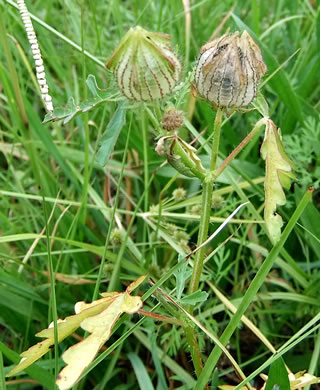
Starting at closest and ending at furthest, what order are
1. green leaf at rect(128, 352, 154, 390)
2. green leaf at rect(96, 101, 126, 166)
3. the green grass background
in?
green leaf at rect(96, 101, 126, 166), green leaf at rect(128, 352, 154, 390), the green grass background

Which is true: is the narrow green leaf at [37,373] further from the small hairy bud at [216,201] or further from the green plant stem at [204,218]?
the small hairy bud at [216,201]

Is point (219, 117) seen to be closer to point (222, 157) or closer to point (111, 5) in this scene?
point (222, 157)

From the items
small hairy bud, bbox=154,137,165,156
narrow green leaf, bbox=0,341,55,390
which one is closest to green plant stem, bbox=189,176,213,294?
small hairy bud, bbox=154,137,165,156

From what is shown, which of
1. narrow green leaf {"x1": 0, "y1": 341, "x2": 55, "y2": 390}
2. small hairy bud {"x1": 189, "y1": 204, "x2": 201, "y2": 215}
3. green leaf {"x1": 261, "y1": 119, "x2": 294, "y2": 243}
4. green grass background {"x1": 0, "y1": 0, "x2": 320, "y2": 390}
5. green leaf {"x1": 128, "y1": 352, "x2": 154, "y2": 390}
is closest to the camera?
green leaf {"x1": 261, "y1": 119, "x2": 294, "y2": 243}

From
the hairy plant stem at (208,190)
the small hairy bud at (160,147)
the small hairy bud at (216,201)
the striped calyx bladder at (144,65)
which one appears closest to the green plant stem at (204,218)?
the hairy plant stem at (208,190)

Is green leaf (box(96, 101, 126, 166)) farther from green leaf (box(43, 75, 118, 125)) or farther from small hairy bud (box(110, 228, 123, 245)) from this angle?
small hairy bud (box(110, 228, 123, 245))

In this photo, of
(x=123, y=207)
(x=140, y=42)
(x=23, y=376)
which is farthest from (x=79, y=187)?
(x=140, y=42)

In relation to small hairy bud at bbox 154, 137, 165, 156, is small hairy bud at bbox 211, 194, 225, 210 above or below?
below
